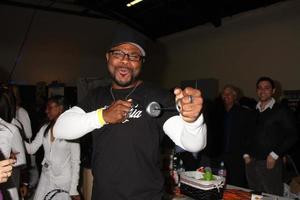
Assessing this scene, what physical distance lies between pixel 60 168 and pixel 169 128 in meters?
1.79

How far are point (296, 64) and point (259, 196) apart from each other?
4.37 metres

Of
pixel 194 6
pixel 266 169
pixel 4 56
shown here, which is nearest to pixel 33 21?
pixel 4 56

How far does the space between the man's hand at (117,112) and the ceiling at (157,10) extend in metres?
5.99

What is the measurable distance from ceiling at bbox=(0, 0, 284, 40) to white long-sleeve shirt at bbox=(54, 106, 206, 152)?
19.2 feet

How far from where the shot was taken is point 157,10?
7.99 m

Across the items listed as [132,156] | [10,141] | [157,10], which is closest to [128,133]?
[132,156]

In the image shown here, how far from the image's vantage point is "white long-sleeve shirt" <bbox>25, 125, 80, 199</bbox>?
3049 millimetres

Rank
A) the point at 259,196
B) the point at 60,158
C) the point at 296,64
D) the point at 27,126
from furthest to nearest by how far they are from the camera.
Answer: the point at 296,64 < the point at 27,126 < the point at 60,158 < the point at 259,196

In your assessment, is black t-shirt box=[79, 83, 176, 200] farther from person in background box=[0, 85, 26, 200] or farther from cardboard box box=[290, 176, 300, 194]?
cardboard box box=[290, 176, 300, 194]

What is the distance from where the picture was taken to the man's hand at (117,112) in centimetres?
150

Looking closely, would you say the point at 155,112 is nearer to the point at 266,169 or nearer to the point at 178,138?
the point at 178,138

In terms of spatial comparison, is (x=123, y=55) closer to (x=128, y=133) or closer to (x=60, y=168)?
(x=128, y=133)

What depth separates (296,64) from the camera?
6.00 metres

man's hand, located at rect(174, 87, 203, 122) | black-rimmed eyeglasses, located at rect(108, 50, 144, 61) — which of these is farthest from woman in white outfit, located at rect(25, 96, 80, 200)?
man's hand, located at rect(174, 87, 203, 122)
